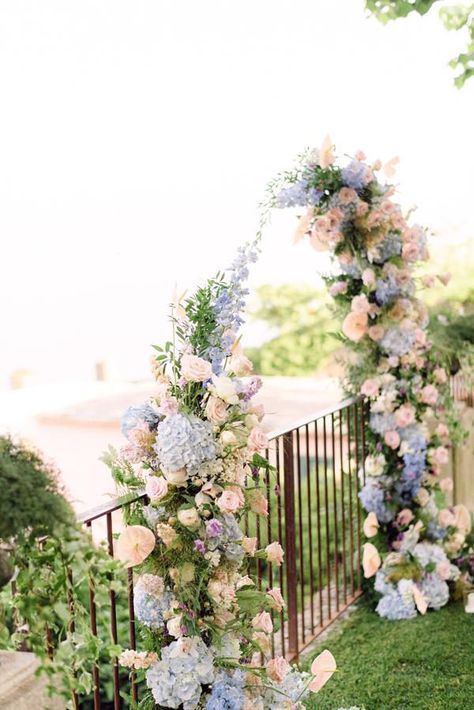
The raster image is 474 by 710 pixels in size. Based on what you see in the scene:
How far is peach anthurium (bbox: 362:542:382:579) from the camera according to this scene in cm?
382

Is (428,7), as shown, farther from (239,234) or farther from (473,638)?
(239,234)

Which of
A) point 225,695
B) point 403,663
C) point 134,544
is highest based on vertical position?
point 134,544

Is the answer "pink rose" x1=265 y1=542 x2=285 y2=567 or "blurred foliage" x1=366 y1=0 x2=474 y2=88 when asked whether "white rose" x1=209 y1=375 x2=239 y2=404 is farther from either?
"blurred foliage" x1=366 y1=0 x2=474 y2=88

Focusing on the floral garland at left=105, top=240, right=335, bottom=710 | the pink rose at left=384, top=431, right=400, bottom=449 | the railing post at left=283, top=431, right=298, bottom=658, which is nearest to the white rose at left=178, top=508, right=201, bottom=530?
the floral garland at left=105, top=240, right=335, bottom=710

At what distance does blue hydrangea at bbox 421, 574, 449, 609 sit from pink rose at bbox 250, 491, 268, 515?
1.73 meters

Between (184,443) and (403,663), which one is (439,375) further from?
(184,443)

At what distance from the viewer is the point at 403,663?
3.38 meters

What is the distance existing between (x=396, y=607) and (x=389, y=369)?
1.03 metres

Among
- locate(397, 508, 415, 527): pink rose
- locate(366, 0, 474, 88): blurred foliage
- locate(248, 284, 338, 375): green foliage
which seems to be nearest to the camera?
locate(397, 508, 415, 527): pink rose

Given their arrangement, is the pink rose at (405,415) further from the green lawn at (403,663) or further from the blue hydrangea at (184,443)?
the blue hydrangea at (184,443)

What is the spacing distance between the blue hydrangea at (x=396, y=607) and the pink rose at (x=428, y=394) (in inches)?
33.4

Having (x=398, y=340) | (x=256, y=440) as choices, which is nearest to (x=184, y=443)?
(x=256, y=440)

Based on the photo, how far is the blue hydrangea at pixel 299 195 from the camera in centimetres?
360

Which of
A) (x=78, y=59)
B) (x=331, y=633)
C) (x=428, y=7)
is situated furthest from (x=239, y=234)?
(x=331, y=633)
